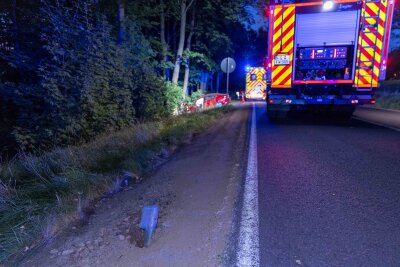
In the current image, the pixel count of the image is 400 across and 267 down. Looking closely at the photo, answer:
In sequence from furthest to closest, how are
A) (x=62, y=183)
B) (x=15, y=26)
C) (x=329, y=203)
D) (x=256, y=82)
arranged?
(x=256, y=82), (x=15, y=26), (x=62, y=183), (x=329, y=203)

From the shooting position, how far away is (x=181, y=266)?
241 centimetres

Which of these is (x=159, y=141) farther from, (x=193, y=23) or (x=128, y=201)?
(x=193, y=23)

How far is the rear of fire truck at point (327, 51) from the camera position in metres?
8.73

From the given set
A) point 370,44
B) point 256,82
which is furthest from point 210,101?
point 256,82

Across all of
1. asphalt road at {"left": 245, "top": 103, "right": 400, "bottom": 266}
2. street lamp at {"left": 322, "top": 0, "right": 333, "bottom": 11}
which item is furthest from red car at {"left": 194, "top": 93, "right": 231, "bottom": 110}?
asphalt road at {"left": 245, "top": 103, "right": 400, "bottom": 266}

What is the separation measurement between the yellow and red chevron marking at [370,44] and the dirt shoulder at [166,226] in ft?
20.7

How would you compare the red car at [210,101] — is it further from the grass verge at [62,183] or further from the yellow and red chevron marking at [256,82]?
the grass verge at [62,183]

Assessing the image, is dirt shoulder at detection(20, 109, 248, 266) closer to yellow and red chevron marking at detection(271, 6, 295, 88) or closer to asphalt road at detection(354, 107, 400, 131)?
yellow and red chevron marking at detection(271, 6, 295, 88)

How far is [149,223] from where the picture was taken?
2926 millimetres

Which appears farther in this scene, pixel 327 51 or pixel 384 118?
pixel 384 118

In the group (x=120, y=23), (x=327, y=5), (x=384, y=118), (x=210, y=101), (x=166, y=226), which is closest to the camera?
(x=166, y=226)

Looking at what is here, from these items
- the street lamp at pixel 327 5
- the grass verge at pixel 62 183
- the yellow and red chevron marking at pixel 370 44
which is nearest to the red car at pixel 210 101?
the street lamp at pixel 327 5

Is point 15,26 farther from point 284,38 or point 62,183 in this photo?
point 284,38

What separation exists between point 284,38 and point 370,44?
257cm
